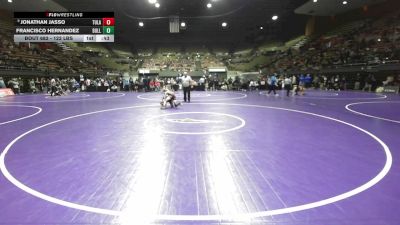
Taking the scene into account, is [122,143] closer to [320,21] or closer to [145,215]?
[145,215]

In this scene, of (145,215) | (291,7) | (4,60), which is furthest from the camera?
(291,7)

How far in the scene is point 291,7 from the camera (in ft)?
103

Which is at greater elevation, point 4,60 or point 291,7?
point 291,7

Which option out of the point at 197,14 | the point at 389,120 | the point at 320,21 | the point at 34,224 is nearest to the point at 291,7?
the point at 320,21

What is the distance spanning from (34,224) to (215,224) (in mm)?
1775
